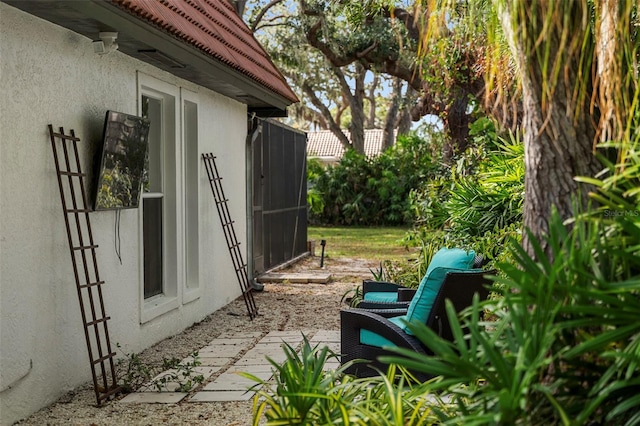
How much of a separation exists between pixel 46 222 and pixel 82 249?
349 mm

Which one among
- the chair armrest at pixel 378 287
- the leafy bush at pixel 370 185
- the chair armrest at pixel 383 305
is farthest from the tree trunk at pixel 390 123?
the chair armrest at pixel 383 305

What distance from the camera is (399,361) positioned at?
10.9 ft

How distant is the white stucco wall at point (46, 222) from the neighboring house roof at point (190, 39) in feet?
0.74

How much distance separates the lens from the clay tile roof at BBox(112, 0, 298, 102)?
738 cm

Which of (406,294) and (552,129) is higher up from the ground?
(552,129)

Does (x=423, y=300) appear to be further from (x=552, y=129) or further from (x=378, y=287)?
(x=552, y=129)

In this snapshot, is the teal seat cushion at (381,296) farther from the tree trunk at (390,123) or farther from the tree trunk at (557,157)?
the tree trunk at (390,123)

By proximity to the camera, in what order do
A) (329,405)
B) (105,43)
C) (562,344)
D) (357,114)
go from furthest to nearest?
(357,114), (105,43), (329,405), (562,344)

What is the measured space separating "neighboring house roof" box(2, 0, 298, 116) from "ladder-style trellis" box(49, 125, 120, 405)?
875mm

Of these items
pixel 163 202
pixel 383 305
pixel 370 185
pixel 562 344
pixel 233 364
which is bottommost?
pixel 233 364

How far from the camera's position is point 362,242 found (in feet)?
74.4

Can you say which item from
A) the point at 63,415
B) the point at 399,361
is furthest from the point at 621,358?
the point at 63,415

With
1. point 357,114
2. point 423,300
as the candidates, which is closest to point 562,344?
point 423,300

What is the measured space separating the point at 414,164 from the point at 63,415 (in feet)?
75.9
